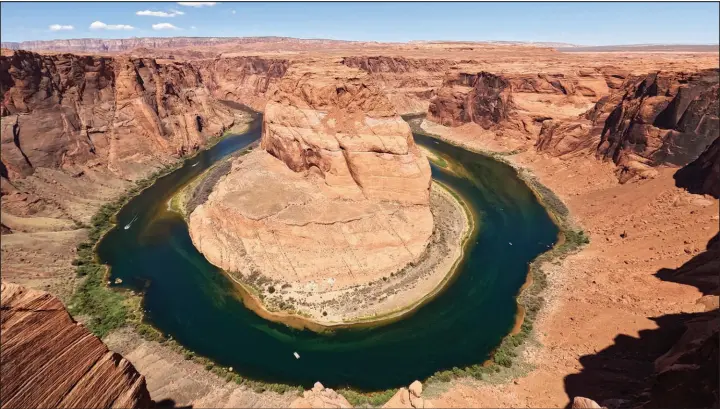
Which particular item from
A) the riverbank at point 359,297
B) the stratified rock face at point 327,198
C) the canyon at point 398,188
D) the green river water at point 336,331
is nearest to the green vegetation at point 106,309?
the green river water at point 336,331

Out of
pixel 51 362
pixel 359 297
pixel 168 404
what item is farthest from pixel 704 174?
pixel 51 362

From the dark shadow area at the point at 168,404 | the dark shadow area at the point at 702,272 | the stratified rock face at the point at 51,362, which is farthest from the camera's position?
the dark shadow area at the point at 702,272

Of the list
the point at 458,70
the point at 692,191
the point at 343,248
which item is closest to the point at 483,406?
the point at 343,248

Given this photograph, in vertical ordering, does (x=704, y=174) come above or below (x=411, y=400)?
above

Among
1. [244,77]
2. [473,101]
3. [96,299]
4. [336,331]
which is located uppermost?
[244,77]

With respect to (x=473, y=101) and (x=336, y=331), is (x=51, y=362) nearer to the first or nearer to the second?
(x=336, y=331)

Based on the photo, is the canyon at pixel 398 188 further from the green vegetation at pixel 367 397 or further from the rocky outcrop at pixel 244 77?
the rocky outcrop at pixel 244 77

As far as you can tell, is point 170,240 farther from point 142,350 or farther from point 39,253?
point 142,350

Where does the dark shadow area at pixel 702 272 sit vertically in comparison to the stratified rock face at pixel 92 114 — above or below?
below
